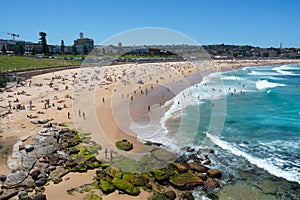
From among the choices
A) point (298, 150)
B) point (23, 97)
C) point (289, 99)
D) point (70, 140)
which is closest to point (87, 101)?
point (23, 97)

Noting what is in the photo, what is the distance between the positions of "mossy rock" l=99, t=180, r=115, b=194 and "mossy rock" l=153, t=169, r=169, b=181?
87.2 inches

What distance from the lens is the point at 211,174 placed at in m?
12.1

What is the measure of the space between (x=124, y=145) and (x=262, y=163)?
804cm

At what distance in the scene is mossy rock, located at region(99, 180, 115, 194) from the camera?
33.9ft

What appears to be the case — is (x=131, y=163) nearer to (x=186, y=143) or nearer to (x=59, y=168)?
(x=59, y=168)

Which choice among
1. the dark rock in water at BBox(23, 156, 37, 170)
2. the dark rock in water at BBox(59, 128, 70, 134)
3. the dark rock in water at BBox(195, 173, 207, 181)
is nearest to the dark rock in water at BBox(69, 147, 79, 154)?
the dark rock in water at BBox(23, 156, 37, 170)

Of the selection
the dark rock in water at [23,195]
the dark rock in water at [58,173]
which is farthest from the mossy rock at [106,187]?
the dark rock in water at [23,195]

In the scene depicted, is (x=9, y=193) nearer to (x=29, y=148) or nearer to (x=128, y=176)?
(x=29, y=148)

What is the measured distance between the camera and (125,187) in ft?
34.8

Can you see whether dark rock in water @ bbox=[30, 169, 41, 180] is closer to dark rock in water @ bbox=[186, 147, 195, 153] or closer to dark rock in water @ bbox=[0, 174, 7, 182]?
dark rock in water @ bbox=[0, 174, 7, 182]

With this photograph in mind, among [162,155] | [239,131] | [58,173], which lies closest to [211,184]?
[162,155]

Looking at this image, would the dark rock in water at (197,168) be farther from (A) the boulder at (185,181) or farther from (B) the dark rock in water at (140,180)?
(B) the dark rock in water at (140,180)

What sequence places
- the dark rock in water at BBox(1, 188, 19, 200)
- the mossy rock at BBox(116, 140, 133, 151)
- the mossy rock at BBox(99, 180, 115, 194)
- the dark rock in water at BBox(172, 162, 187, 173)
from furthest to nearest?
the mossy rock at BBox(116, 140, 133, 151)
the dark rock in water at BBox(172, 162, 187, 173)
the mossy rock at BBox(99, 180, 115, 194)
the dark rock in water at BBox(1, 188, 19, 200)

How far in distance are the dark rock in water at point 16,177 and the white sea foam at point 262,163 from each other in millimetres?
11514
